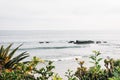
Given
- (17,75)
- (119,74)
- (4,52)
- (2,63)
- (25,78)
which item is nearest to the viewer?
(119,74)

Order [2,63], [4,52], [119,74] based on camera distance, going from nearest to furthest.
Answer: [119,74], [2,63], [4,52]

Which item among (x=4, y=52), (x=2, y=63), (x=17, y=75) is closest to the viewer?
(x=17, y=75)

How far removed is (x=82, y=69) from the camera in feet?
23.1

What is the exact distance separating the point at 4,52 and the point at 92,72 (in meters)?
1.85

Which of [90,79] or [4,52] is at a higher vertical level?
[4,52]

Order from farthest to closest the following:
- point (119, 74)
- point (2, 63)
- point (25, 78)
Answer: point (2, 63), point (25, 78), point (119, 74)

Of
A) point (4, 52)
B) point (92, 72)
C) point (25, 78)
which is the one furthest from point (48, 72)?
point (4, 52)

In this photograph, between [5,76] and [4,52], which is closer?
[5,76]

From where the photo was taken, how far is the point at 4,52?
22.5 feet

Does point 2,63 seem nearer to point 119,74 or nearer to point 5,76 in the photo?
point 5,76

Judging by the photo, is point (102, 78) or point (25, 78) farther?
point (102, 78)

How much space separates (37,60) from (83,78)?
5.06 ft

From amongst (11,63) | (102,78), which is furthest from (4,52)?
(102,78)

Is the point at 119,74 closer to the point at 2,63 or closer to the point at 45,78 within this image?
the point at 45,78
